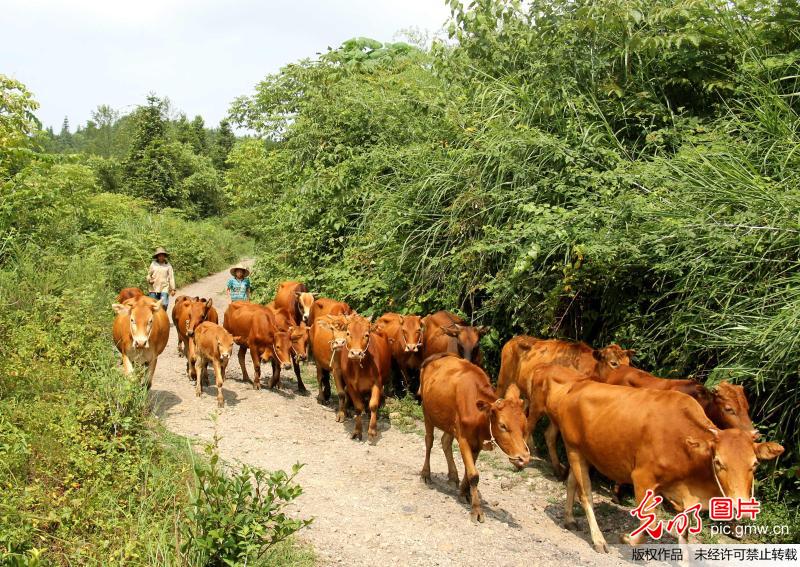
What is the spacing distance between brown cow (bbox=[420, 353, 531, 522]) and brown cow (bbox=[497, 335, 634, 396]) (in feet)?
3.66

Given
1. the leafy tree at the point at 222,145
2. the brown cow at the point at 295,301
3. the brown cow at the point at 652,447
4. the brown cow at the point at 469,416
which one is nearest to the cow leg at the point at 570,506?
the brown cow at the point at 652,447

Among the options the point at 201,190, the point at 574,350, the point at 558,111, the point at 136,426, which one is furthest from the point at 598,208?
the point at 201,190

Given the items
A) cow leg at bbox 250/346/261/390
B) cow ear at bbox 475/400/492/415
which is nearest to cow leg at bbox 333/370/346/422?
cow leg at bbox 250/346/261/390

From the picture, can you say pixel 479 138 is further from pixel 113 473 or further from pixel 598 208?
pixel 113 473

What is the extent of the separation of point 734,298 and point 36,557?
21.0 feet

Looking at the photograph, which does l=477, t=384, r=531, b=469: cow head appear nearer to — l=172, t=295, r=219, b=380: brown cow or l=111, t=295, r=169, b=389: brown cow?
l=111, t=295, r=169, b=389: brown cow

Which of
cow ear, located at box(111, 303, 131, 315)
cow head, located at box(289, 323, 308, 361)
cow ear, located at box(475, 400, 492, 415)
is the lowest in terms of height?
cow head, located at box(289, 323, 308, 361)

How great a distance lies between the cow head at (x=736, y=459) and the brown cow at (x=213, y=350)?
6.50m

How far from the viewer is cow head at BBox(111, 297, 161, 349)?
9.01m

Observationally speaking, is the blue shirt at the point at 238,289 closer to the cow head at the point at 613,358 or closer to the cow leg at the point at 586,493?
the cow head at the point at 613,358

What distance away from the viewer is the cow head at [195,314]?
11.3 meters

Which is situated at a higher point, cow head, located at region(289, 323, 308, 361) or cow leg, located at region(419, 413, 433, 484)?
cow head, located at region(289, 323, 308, 361)

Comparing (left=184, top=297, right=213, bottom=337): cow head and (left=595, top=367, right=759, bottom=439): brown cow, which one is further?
(left=184, top=297, right=213, bottom=337): cow head

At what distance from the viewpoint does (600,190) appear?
8672 mm
